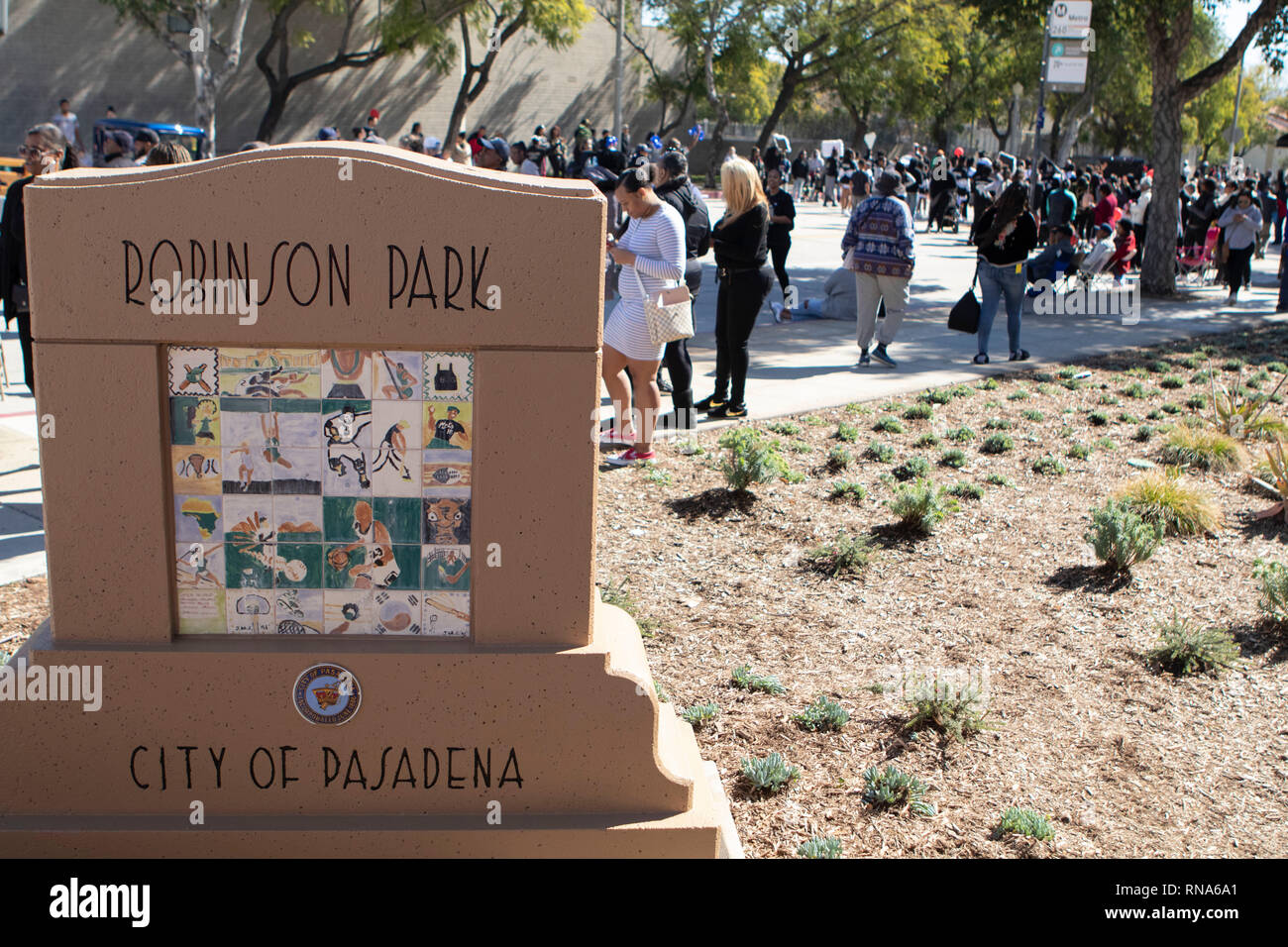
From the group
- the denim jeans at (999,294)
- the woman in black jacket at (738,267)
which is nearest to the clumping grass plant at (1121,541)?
the woman in black jacket at (738,267)

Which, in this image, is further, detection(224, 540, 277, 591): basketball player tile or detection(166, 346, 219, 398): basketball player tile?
detection(224, 540, 277, 591): basketball player tile

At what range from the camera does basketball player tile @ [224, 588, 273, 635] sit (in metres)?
2.98

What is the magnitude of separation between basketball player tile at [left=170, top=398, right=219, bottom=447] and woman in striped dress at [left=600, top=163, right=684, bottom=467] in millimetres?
4134

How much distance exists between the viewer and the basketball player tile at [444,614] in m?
3.01

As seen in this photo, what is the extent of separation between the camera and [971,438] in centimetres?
826

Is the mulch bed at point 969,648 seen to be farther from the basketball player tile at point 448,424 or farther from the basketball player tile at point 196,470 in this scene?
the basketball player tile at point 196,470

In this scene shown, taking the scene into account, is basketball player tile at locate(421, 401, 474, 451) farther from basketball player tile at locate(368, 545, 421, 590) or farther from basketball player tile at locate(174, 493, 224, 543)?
basketball player tile at locate(174, 493, 224, 543)

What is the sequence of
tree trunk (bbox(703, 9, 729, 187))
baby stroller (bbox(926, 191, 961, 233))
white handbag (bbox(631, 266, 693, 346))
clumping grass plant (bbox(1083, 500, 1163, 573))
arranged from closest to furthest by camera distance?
1. clumping grass plant (bbox(1083, 500, 1163, 573))
2. white handbag (bbox(631, 266, 693, 346))
3. baby stroller (bbox(926, 191, 961, 233))
4. tree trunk (bbox(703, 9, 729, 187))

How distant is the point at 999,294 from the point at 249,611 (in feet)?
31.3

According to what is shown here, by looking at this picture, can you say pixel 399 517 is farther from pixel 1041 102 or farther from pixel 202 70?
Result: pixel 202 70

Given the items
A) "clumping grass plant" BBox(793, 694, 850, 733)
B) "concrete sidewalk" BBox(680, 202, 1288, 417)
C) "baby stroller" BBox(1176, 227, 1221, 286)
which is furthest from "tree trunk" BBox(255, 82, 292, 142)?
"clumping grass plant" BBox(793, 694, 850, 733)

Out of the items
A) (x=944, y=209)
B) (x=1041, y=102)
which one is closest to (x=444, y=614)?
(x=1041, y=102)

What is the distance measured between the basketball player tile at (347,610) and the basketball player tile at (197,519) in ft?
1.06

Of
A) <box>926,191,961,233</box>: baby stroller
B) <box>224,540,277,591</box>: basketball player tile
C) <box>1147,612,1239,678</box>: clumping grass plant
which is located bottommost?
<box>1147,612,1239,678</box>: clumping grass plant
